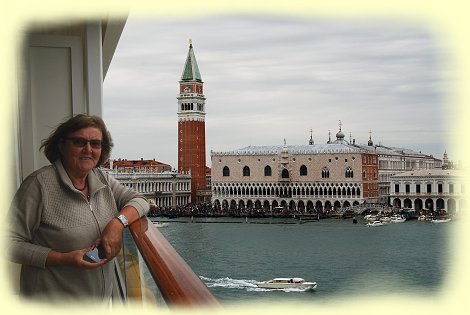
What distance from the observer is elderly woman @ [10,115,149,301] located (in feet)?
1.65

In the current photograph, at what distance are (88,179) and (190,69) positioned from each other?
15.3 meters

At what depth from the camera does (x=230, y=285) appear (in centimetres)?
588

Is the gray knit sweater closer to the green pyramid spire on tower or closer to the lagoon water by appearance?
the lagoon water

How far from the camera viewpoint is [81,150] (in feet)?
1.76

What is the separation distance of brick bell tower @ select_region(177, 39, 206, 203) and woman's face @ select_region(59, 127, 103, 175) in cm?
1474

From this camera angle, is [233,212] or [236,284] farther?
[233,212]

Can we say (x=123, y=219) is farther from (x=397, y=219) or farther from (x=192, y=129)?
(x=192, y=129)

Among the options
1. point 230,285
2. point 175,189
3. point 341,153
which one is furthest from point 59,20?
point 175,189

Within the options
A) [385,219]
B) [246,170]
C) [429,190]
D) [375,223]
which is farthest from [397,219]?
[246,170]

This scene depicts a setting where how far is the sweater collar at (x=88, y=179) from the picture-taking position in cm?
52

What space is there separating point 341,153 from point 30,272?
12.7 meters

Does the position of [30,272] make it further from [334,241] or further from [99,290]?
[334,241]

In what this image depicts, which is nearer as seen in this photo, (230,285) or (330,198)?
(230,285)

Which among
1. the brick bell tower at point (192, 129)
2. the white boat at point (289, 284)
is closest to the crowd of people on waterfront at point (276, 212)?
the brick bell tower at point (192, 129)
